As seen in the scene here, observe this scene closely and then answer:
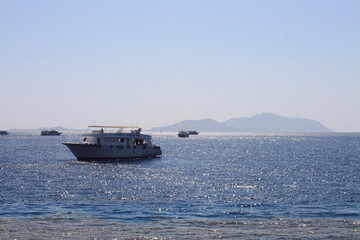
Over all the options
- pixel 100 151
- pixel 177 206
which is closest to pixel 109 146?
pixel 100 151

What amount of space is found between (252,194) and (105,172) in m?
28.5

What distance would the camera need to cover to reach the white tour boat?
87062mm

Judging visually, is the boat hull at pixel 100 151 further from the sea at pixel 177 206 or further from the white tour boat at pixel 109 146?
the sea at pixel 177 206

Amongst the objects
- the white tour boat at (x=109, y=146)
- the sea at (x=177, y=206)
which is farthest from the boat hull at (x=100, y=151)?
the sea at (x=177, y=206)

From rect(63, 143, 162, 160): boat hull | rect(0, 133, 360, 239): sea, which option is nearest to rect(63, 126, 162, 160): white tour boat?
rect(63, 143, 162, 160): boat hull

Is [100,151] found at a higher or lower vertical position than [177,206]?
higher

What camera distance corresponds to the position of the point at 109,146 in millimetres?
89188

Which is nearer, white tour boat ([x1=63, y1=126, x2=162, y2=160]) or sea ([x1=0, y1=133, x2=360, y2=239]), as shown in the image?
sea ([x1=0, y1=133, x2=360, y2=239])

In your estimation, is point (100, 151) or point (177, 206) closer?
point (177, 206)

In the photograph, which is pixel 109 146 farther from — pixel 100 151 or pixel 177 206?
pixel 177 206

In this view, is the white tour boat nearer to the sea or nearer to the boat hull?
the boat hull

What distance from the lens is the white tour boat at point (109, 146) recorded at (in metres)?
87.1

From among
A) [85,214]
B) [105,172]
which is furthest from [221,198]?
[105,172]

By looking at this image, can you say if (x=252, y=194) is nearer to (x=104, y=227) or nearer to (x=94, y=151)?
(x=104, y=227)
